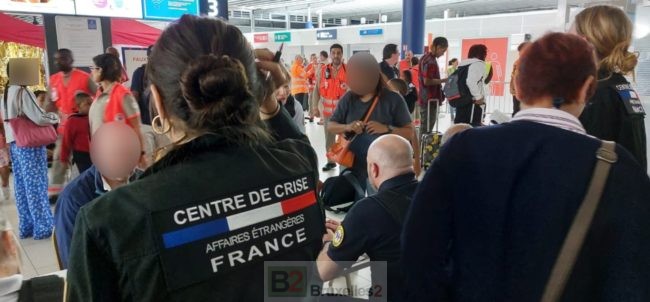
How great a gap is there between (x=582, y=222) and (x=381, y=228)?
919 millimetres

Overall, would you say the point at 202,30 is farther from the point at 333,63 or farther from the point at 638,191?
the point at 333,63

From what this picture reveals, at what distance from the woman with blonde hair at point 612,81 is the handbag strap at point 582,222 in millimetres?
914

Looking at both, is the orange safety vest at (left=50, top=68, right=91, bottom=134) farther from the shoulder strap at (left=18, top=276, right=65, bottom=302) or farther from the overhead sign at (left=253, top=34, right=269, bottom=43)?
the overhead sign at (left=253, top=34, right=269, bottom=43)

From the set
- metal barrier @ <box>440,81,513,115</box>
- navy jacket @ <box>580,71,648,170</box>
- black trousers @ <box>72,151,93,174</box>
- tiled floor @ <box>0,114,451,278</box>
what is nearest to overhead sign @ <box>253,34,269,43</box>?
metal barrier @ <box>440,81,513,115</box>

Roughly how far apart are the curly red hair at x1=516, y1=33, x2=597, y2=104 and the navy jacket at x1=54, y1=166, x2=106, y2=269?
1.41m

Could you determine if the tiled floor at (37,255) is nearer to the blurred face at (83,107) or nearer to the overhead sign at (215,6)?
the blurred face at (83,107)

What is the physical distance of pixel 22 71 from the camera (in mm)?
3699

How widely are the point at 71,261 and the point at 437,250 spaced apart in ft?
2.54

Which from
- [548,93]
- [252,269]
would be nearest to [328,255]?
[252,269]

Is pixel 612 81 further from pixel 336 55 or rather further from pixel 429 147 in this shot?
pixel 336 55

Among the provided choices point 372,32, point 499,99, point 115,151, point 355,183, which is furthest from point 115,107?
point 372,32

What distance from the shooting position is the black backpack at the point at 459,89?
6023mm

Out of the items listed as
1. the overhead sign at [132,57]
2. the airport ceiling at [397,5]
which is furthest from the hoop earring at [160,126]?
the airport ceiling at [397,5]

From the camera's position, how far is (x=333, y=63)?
6684mm
